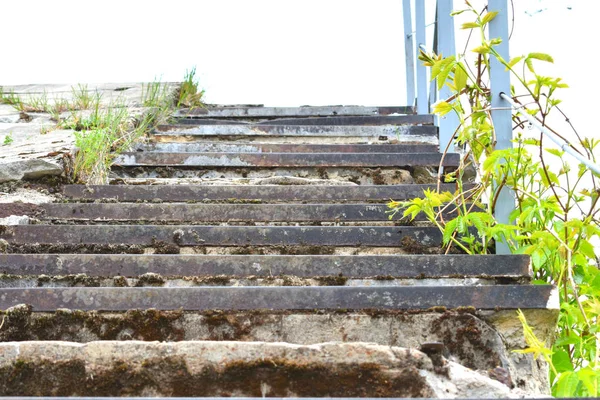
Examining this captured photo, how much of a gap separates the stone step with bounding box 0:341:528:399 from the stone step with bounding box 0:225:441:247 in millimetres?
915

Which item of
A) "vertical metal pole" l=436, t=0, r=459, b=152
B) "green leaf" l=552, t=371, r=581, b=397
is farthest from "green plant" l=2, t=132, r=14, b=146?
"green leaf" l=552, t=371, r=581, b=397

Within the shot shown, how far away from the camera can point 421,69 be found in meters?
4.64

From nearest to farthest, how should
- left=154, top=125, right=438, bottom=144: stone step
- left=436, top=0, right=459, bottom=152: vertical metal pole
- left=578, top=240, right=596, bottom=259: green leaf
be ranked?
left=578, top=240, right=596, bottom=259: green leaf < left=436, top=0, right=459, bottom=152: vertical metal pole < left=154, top=125, right=438, bottom=144: stone step

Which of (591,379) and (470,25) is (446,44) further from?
(591,379)

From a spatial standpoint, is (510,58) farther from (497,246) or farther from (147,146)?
(147,146)

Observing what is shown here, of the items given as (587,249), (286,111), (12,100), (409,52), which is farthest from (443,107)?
(12,100)

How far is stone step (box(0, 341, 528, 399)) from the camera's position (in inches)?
57.9

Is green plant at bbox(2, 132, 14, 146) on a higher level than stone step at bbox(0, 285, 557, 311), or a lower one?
higher

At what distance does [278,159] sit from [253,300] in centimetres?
167

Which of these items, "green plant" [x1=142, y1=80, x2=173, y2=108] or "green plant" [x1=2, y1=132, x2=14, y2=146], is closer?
"green plant" [x1=2, y1=132, x2=14, y2=146]

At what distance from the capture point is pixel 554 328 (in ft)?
6.16

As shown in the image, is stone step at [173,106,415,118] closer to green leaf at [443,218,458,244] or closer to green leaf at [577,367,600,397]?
green leaf at [443,218,458,244]

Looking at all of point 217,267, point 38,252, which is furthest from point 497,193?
point 38,252

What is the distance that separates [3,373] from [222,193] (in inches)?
59.0
